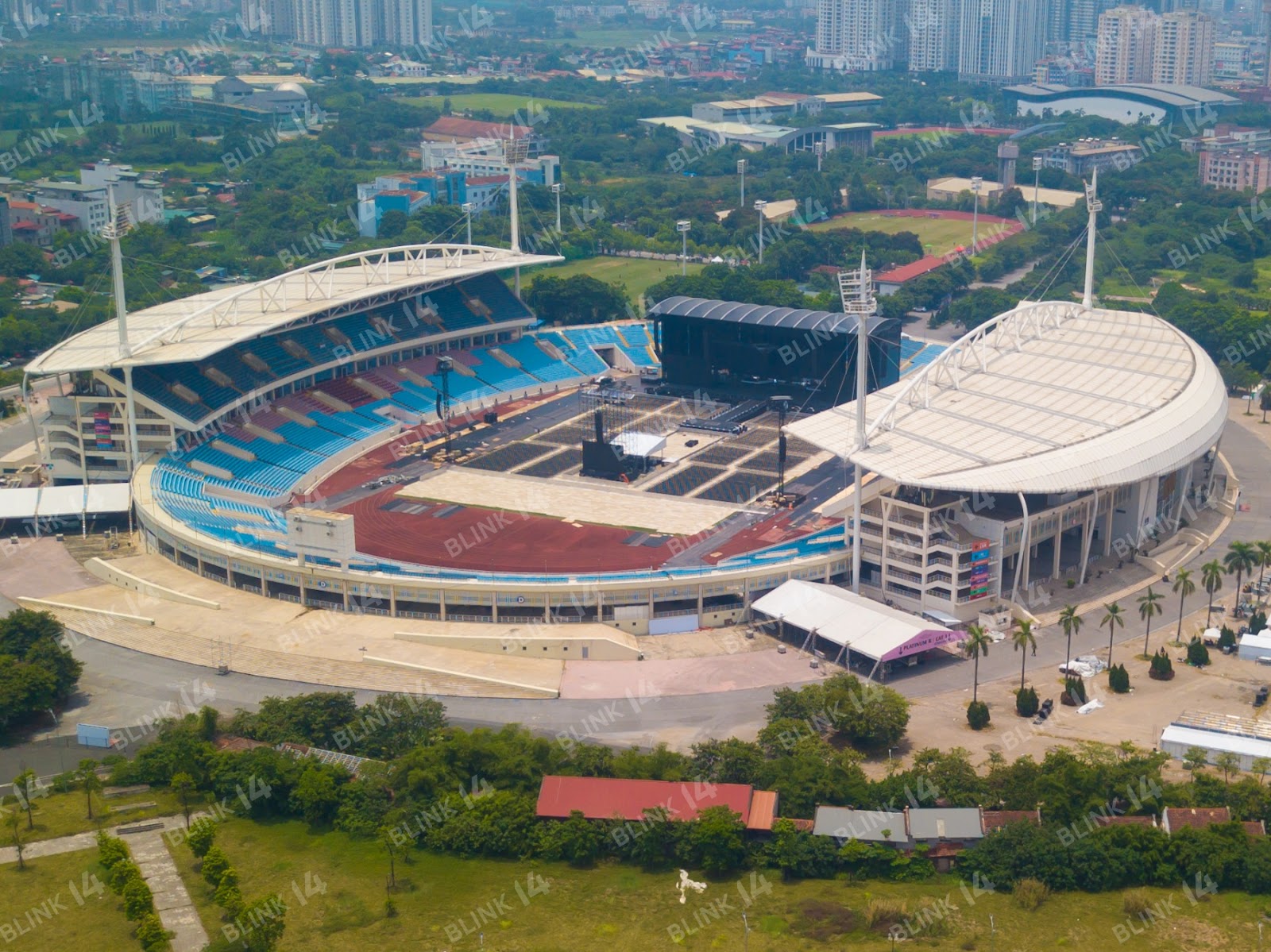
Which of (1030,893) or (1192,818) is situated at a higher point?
(1192,818)

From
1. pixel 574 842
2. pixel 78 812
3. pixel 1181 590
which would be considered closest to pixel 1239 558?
pixel 1181 590

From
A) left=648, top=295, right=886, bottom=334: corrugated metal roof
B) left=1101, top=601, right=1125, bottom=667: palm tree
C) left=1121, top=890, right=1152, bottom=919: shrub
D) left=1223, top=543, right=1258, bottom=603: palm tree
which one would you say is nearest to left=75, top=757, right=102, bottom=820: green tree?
left=1121, top=890, right=1152, bottom=919: shrub

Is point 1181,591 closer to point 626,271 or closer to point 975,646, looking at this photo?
point 975,646

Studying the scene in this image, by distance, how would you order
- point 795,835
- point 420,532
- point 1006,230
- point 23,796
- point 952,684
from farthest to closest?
point 1006,230 → point 420,532 → point 952,684 → point 23,796 → point 795,835

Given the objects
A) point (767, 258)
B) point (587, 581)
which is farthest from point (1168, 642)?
point (767, 258)

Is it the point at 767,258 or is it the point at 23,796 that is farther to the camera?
the point at 767,258

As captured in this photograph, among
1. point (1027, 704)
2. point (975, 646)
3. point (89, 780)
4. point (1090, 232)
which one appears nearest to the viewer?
point (89, 780)

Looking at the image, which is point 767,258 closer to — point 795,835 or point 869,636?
point 869,636
